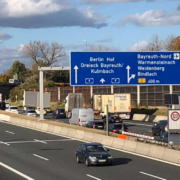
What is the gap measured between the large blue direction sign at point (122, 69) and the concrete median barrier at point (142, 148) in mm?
5943

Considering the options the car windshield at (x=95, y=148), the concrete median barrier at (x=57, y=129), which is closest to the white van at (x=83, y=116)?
the concrete median barrier at (x=57, y=129)

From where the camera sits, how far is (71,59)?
34.0 metres

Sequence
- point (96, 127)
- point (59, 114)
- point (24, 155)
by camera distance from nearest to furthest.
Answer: point (24, 155), point (96, 127), point (59, 114)

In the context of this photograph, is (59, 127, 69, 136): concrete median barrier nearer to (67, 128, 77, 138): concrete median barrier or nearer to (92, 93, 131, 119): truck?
(67, 128, 77, 138): concrete median barrier

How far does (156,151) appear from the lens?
2736 cm

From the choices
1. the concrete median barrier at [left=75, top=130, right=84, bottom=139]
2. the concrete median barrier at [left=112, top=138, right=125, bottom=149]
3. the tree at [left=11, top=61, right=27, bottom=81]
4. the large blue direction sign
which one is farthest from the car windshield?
the tree at [left=11, top=61, right=27, bottom=81]

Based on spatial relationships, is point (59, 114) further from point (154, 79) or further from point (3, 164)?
point (3, 164)

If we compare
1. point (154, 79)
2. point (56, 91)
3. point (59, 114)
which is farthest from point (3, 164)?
point (56, 91)

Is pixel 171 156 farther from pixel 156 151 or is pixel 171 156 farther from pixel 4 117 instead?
pixel 4 117

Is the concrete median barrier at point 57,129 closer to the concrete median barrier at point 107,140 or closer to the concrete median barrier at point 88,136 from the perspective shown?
the concrete median barrier at point 88,136

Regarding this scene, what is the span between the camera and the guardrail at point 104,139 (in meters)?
26.3

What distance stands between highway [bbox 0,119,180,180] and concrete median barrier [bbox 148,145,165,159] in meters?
0.76

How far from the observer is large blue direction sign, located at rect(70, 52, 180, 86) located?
3394 centimetres

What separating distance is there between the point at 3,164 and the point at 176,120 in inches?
426
